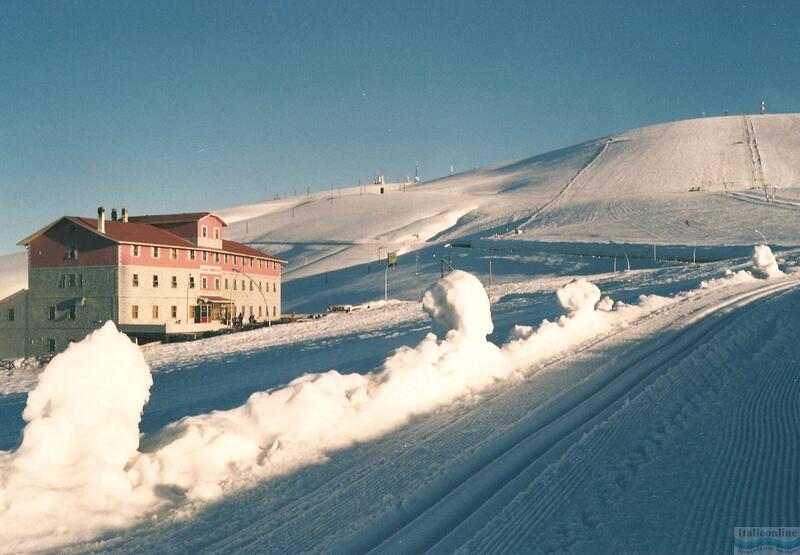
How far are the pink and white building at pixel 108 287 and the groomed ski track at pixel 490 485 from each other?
1763 inches

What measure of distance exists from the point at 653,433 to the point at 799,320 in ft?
39.2

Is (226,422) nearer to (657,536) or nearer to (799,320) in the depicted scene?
(657,536)

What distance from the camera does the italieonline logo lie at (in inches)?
214

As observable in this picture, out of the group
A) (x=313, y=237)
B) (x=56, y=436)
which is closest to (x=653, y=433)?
(x=56, y=436)

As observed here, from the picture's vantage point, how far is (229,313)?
195 feet

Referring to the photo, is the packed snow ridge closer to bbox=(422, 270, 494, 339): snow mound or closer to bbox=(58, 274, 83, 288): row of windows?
bbox=(422, 270, 494, 339): snow mound

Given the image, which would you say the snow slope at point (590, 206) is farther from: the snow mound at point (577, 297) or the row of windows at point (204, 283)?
the snow mound at point (577, 297)

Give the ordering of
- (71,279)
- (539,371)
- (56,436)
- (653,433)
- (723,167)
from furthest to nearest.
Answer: (723,167) → (71,279) → (539,371) → (653,433) → (56,436)

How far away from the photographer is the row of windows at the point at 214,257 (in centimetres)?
5378

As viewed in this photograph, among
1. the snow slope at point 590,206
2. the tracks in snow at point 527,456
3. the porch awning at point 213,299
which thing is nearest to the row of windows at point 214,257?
the porch awning at point 213,299

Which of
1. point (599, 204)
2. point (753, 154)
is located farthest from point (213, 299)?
point (753, 154)

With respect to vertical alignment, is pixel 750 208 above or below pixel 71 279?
above

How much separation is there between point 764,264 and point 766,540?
114 feet

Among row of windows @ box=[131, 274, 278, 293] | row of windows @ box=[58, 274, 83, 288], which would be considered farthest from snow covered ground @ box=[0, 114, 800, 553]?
row of windows @ box=[58, 274, 83, 288]
